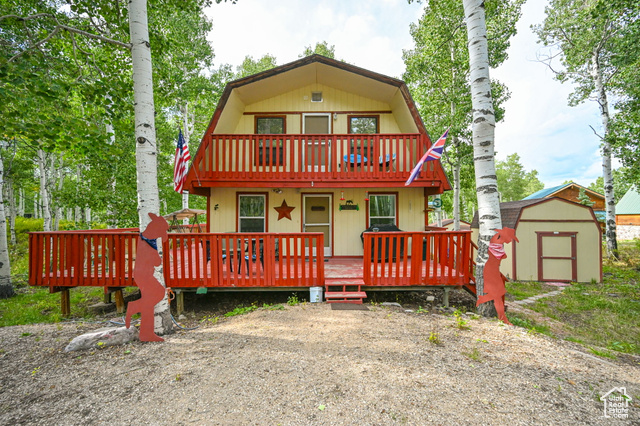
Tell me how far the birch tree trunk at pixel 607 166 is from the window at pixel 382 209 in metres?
11.7

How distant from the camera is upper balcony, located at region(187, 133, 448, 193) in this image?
7.30m

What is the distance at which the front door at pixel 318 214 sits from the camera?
862 cm

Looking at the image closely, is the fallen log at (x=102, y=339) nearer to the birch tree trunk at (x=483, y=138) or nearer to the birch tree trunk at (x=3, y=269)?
the birch tree trunk at (x=483, y=138)

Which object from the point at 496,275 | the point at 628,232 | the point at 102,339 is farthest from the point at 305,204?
the point at 628,232

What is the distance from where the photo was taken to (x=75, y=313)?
238 inches

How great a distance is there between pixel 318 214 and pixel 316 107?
3.80 m

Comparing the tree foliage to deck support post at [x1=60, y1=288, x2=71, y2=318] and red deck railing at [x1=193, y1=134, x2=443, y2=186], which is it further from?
deck support post at [x1=60, y1=288, x2=71, y2=318]

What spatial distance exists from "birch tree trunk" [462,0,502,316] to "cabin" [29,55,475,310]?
2.70 feet

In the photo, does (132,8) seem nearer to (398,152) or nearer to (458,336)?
(398,152)

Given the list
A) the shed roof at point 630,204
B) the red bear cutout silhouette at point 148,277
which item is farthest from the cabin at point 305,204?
the shed roof at point 630,204

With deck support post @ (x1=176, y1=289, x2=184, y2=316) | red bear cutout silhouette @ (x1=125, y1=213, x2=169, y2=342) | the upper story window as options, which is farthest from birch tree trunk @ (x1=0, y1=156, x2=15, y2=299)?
the upper story window

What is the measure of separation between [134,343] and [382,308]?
14.0ft

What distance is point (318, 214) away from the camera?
8.70m

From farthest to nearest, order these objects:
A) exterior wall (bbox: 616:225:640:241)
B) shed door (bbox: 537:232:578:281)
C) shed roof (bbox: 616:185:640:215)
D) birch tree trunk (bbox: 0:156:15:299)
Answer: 1. shed roof (bbox: 616:185:640:215)
2. exterior wall (bbox: 616:225:640:241)
3. shed door (bbox: 537:232:578:281)
4. birch tree trunk (bbox: 0:156:15:299)
